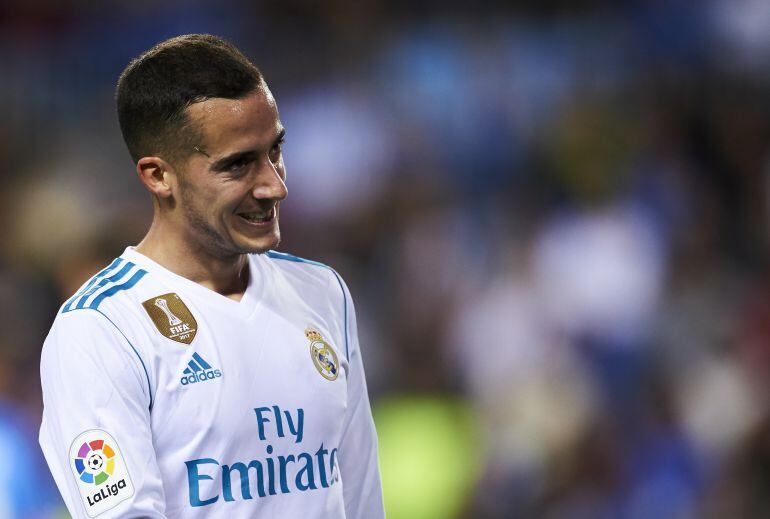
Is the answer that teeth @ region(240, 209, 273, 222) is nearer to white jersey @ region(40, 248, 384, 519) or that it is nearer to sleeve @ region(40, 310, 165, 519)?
white jersey @ region(40, 248, 384, 519)

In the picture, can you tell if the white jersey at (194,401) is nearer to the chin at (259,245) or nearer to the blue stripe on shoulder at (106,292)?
the blue stripe on shoulder at (106,292)

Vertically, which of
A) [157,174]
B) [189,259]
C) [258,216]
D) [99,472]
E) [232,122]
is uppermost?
[232,122]

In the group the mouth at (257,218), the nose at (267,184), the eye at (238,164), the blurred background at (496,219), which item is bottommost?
the blurred background at (496,219)

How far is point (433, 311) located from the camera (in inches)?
289

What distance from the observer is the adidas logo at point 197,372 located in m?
2.63

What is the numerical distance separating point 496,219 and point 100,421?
227 inches

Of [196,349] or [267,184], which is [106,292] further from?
[267,184]

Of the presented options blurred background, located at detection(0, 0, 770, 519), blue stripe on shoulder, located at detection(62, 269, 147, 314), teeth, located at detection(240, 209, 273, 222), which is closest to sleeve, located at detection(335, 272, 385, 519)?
teeth, located at detection(240, 209, 273, 222)

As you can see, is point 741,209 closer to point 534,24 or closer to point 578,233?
point 578,233

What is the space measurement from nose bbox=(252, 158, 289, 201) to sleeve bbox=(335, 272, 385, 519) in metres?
0.54

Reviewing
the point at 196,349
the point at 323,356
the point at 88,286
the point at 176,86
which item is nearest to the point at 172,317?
the point at 196,349

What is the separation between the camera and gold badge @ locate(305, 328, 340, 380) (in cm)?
289

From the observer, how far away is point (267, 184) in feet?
8.93

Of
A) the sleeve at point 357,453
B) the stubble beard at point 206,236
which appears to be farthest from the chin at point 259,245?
the sleeve at point 357,453
